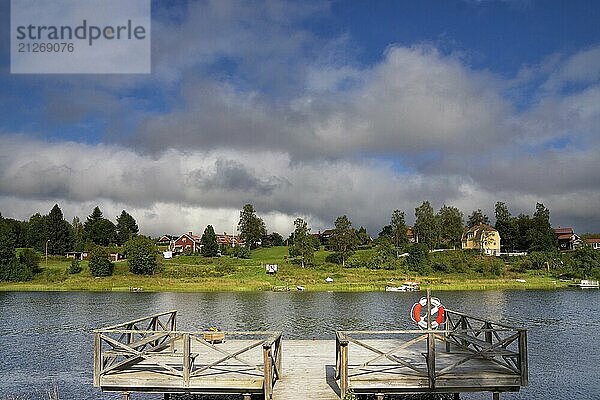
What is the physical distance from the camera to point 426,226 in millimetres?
116188

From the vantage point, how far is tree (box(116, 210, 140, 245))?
13324cm

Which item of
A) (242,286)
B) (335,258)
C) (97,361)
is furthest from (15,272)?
(97,361)

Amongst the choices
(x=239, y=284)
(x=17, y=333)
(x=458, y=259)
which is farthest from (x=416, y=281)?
(x=17, y=333)

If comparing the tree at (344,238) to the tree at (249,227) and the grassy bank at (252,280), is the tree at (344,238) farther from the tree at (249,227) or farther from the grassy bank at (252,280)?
the tree at (249,227)

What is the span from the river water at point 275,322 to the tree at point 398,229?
52.2 m

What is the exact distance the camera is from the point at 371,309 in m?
46.2

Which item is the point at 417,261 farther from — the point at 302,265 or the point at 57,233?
the point at 57,233

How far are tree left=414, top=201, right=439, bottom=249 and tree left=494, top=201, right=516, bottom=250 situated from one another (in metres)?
14.2

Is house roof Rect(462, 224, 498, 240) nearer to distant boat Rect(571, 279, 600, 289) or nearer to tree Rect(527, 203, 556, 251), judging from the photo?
tree Rect(527, 203, 556, 251)

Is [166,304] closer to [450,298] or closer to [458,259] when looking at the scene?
[450,298]

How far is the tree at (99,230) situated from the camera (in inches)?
4978

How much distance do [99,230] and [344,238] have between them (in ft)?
190

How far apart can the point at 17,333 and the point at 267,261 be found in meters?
59.9

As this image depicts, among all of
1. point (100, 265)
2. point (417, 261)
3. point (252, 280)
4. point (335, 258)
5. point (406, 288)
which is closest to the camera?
point (406, 288)
